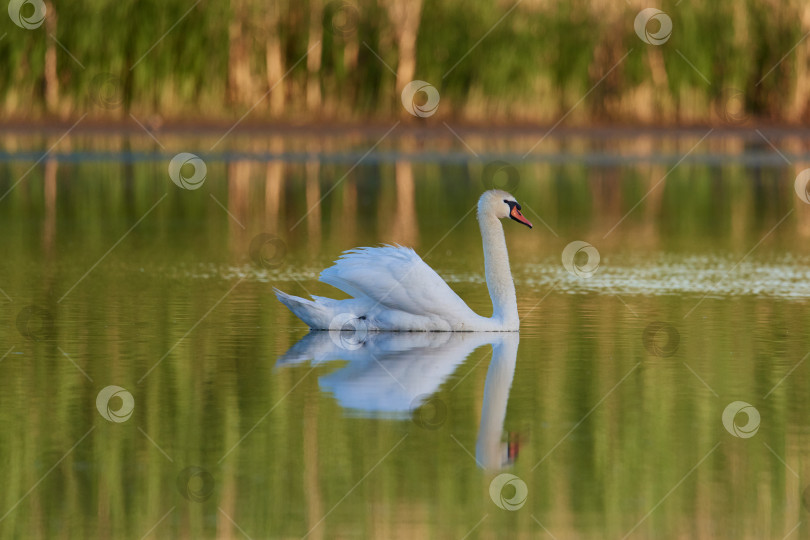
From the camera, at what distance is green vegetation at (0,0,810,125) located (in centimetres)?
2556

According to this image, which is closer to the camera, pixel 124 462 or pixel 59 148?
pixel 124 462

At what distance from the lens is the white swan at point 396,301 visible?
952 cm

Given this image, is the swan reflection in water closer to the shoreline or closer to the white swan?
the white swan

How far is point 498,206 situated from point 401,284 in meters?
1.09

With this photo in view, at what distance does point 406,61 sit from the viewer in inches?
1030

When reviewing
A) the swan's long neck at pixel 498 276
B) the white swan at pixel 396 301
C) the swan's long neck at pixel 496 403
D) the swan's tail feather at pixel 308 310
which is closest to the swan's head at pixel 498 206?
the swan's long neck at pixel 498 276

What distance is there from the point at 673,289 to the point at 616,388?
3.78 m

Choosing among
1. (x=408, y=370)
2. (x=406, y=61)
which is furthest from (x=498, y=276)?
(x=406, y=61)

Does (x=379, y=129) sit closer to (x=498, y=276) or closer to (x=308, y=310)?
(x=498, y=276)

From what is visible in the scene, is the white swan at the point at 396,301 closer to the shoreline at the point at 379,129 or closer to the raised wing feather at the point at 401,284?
the raised wing feather at the point at 401,284

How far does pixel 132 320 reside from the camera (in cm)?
1000

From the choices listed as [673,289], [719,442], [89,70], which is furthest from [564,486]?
[89,70]

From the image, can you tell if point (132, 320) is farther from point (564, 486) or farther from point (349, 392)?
point (564, 486)

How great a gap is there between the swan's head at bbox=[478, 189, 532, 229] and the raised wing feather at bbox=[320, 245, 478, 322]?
0.79 meters
